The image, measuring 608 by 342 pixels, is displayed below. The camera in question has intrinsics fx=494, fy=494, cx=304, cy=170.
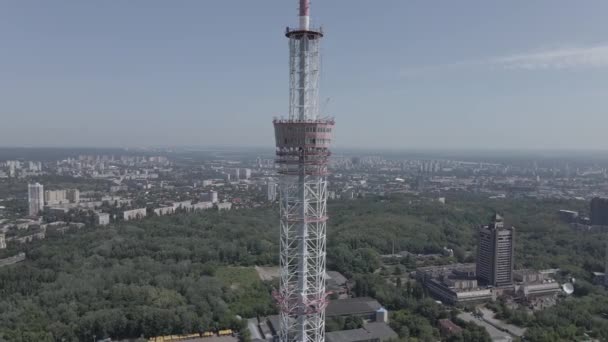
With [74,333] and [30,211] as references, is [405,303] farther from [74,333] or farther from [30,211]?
[30,211]

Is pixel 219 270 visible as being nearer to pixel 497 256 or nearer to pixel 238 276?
pixel 238 276

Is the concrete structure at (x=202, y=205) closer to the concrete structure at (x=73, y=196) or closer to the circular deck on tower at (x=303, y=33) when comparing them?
the concrete structure at (x=73, y=196)

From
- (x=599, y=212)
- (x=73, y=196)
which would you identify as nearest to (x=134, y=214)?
(x=73, y=196)

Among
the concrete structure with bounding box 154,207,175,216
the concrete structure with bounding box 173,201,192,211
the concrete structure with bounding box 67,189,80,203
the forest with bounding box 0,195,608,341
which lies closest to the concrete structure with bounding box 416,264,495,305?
the forest with bounding box 0,195,608,341

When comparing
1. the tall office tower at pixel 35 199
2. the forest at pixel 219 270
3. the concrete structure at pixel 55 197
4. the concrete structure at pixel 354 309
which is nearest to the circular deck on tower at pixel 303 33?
the forest at pixel 219 270

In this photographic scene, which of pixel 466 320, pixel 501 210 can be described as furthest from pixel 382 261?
pixel 501 210
